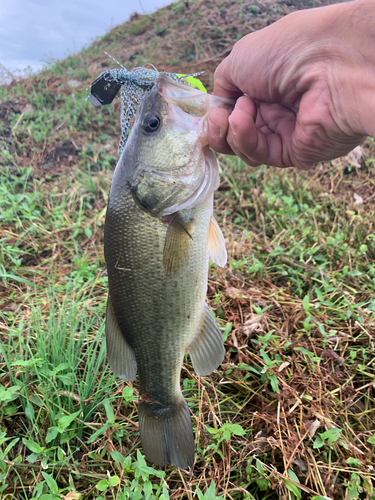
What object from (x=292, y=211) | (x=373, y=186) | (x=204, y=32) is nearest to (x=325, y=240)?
(x=292, y=211)

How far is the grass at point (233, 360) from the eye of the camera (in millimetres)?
1654

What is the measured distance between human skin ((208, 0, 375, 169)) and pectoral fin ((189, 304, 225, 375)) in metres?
0.87

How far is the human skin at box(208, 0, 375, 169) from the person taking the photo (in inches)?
45.6

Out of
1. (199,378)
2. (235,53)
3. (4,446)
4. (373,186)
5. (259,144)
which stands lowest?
(373,186)

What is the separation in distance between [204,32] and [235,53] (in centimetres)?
737

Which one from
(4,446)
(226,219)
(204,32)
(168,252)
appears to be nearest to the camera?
(168,252)

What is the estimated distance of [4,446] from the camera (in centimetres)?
179

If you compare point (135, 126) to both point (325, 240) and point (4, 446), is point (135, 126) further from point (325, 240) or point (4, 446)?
point (325, 240)

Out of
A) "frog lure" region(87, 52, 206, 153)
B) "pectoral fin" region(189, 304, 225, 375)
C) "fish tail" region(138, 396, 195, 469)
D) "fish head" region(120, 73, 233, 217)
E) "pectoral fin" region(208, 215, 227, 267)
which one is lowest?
"fish tail" region(138, 396, 195, 469)

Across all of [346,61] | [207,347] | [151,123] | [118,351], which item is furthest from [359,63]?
[118,351]

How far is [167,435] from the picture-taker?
4.88 feet

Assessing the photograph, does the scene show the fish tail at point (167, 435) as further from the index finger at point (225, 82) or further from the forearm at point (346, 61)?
the index finger at point (225, 82)

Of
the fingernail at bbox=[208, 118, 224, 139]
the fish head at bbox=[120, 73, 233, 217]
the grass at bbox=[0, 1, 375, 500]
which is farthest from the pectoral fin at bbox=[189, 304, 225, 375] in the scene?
the fingernail at bbox=[208, 118, 224, 139]

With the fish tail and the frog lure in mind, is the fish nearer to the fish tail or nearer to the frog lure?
the fish tail
